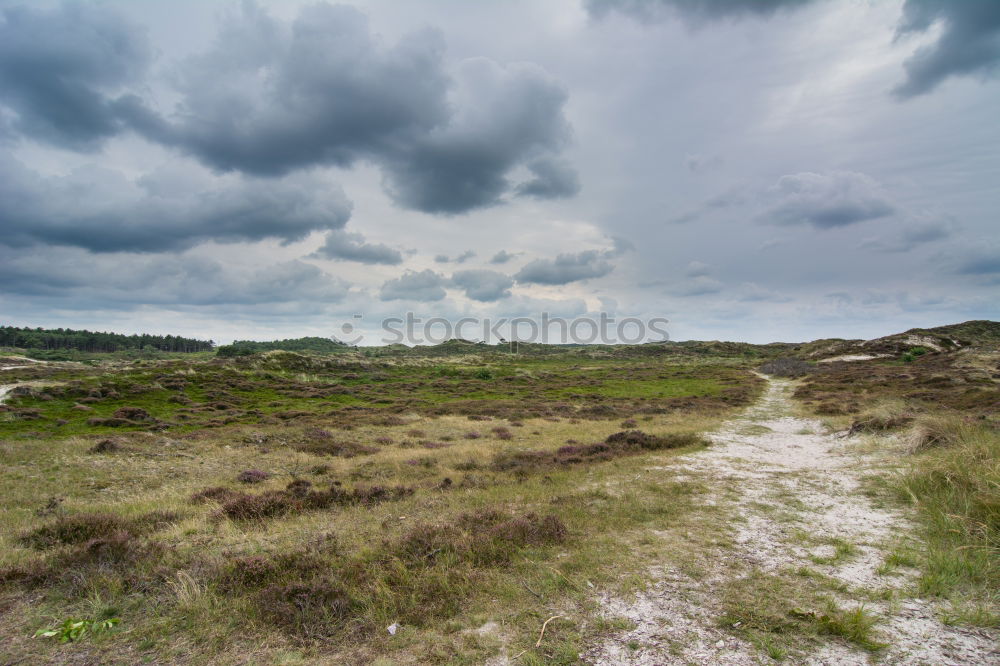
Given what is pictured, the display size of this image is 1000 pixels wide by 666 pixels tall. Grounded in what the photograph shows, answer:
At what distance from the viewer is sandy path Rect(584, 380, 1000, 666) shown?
14.7 ft

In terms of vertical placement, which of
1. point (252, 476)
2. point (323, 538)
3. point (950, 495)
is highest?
point (950, 495)

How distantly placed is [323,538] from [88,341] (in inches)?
7598

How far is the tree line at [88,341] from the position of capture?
132375mm

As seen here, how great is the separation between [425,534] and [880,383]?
148 ft

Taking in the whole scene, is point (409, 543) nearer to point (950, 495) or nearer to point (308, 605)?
point (308, 605)

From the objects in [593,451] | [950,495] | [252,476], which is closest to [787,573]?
[950,495]

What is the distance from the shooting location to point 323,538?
8.40 metres

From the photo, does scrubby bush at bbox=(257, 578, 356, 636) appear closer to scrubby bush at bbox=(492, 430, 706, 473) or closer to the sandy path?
the sandy path

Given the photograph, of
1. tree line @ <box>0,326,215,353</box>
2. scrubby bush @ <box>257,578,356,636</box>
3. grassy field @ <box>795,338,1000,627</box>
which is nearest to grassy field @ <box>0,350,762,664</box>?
scrubby bush @ <box>257,578,356,636</box>

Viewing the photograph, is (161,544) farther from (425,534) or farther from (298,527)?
(425,534)

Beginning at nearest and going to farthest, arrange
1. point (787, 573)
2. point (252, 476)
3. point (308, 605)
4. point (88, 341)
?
point (308, 605) → point (787, 573) → point (252, 476) → point (88, 341)

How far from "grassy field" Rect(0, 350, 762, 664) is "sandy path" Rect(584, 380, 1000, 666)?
1.84ft

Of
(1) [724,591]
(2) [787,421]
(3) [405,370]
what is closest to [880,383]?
(2) [787,421]

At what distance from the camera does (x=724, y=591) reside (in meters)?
5.83
